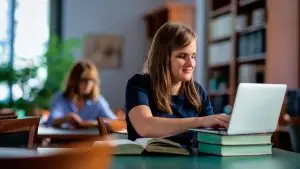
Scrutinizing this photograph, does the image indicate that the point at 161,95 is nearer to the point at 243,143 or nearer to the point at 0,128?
the point at 243,143

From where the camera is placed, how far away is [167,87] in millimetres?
2330

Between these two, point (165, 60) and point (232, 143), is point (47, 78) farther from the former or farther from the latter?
point (232, 143)

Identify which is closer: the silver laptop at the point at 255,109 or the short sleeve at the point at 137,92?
the silver laptop at the point at 255,109

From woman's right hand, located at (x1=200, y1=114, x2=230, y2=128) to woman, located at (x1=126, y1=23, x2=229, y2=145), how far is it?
172 millimetres

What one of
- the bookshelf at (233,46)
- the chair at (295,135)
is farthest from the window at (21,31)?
the chair at (295,135)

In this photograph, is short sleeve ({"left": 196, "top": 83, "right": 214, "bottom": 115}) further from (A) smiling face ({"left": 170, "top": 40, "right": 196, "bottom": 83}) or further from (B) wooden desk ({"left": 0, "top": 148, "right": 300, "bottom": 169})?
(B) wooden desk ({"left": 0, "top": 148, "right": 300, "bottom": 169})

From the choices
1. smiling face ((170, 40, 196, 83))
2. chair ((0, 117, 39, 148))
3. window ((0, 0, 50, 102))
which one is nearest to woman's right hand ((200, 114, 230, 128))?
smiling face ((170, 40, 196, 83))

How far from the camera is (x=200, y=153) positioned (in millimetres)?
2047

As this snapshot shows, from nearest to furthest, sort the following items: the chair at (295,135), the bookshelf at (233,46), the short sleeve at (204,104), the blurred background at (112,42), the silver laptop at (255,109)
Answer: the silver laptop at (255,109), the short sleeve at (204,104), the chair at (295,135), the bookshelf at (233,46), the blurred background at (112,42)

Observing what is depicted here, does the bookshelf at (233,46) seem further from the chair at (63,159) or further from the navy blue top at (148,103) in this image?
the chair at (63,159)

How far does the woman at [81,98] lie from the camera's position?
4.76 meters

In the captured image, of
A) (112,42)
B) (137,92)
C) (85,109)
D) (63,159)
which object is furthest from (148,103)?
(112,42)

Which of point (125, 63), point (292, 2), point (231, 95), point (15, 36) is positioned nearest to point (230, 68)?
point (231, 95)

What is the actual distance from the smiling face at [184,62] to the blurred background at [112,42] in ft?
11.6
